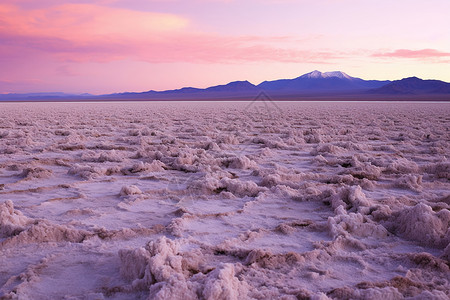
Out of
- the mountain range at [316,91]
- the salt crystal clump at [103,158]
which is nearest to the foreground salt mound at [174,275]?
the salt crystal clump at [103,158]

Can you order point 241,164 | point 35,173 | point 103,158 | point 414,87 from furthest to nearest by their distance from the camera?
point 414,87
point 103,158
point 241,164
point 35,173

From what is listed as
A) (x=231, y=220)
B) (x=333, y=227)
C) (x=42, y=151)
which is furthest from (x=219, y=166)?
(x=42, y=151)

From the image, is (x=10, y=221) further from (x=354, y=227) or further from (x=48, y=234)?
(x=354, y=227)

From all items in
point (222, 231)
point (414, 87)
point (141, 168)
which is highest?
→ point (414, 87)

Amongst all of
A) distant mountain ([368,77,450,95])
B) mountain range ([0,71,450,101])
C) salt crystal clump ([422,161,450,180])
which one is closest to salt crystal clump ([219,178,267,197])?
salt crystal clump ([422,161,450,180])

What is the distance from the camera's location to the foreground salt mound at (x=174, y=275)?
5.49ft

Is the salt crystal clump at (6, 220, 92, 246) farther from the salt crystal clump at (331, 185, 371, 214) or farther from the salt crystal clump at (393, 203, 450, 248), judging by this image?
the salt crystal clump at (393, 203, 450, 248)

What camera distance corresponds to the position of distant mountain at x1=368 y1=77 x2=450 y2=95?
123 meters

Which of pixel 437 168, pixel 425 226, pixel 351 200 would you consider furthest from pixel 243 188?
pixel 437 168

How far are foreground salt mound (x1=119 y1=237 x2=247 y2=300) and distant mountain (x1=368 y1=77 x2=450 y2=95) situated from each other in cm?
12828

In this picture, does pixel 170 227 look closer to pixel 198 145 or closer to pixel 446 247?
pixel 446 247

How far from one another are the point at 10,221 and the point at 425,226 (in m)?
2.68

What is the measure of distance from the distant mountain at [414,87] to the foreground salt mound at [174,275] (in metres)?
128

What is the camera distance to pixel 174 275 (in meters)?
1.79
